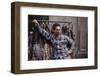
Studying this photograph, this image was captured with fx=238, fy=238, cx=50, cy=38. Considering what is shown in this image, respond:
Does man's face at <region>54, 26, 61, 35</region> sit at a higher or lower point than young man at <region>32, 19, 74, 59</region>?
higher

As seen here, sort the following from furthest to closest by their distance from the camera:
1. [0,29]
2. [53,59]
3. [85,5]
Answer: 1. [85,5]
2. [53,59]
3. [0,29]

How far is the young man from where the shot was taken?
4.98 feet

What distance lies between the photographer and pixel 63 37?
61.6 inches

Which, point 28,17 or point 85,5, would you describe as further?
point 85,5

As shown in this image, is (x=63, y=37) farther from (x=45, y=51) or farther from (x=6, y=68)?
(x=6, y=68)

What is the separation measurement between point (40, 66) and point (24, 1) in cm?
42

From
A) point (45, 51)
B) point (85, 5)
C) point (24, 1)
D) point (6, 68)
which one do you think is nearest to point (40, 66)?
point (45, 51)

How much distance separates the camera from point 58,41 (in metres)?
1.55

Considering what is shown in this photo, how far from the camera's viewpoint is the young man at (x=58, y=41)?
1.52 m

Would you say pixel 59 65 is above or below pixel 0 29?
below

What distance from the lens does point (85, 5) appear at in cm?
165

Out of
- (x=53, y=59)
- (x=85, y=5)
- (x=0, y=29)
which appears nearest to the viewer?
(x=0, y=29)

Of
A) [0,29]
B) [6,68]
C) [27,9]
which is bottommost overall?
[6,68]

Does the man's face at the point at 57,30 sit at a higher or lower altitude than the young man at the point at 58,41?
higher
